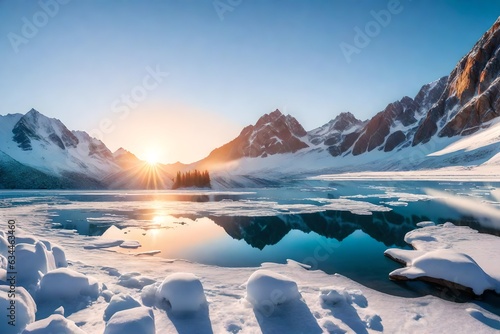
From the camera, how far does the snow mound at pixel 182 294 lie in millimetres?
9141

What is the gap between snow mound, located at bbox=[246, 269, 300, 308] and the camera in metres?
9.53

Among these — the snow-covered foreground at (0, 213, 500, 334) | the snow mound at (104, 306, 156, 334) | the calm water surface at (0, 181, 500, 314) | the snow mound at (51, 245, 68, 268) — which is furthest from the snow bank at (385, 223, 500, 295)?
the snow mound at (51, 245, 68, 268)

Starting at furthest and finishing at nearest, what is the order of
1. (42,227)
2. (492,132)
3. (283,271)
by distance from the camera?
(492,132) < (42,227) < (283,271)

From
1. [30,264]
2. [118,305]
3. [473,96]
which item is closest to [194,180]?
[30,264]

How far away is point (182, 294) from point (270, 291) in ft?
8.94

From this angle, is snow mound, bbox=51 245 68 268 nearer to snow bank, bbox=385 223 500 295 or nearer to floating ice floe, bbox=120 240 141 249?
floating ice floe, bbox=120 240 141 249

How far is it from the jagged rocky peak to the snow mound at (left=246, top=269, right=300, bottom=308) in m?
189

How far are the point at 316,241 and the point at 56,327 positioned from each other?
18160 mm

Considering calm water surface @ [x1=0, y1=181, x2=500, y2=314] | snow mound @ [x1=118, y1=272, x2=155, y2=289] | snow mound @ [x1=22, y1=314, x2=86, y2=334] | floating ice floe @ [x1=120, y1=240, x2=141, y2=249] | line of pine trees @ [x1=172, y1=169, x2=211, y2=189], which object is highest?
line of pine trees @ [x1=172, y1=169, x2=211, y2=189]

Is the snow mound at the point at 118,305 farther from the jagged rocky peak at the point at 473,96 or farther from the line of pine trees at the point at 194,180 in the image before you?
the jagged rocky peak at the point at 473,96

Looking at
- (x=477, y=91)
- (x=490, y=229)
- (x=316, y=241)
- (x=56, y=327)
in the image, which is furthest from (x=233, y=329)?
(x=477, y=91)

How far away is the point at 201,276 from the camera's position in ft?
43.5

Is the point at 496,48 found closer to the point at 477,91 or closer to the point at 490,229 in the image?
the point at 477,91

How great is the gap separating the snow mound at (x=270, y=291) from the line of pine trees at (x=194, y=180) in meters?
94.2
